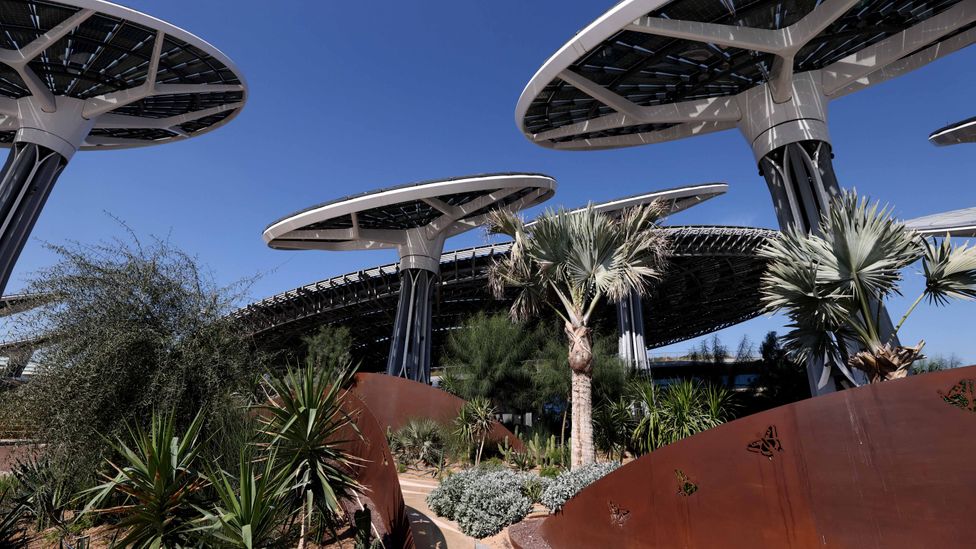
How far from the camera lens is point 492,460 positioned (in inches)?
560

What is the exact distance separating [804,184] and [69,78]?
1208 inches

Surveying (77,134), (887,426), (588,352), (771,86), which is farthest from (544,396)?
(77,134)

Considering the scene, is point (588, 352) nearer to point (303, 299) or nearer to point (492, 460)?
point (492, 460)

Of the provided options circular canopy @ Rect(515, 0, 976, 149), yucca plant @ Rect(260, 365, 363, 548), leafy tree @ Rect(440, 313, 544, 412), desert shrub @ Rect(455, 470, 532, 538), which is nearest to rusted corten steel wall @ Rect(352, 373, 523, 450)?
leafy tree @ Rect(440, 313, 544, 412)

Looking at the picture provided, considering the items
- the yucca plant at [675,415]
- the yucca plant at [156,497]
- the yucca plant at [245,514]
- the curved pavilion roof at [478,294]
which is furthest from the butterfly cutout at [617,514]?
the curved pavilion roof at [478,294]

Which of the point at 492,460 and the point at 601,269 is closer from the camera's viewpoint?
the point at 601,269

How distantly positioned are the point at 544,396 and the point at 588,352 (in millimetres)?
11859

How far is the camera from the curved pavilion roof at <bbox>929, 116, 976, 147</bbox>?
29.3 metres

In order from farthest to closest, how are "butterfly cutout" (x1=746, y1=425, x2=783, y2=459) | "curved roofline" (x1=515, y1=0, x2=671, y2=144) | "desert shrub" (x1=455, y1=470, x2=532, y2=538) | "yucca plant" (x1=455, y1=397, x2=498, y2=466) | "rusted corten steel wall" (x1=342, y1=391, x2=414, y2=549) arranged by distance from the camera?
"yucca plant" (x1=455, y1=397, x2=498, y2=466) < "curved roofline" (x1=515, y1=0, x2=671, y2=144) < "desert shrub" (x1=455, y1=470, x2=532, y2=538) < "rusted corten steel wall" (x1=342, y1=391, x2=414, y2=549) < "butterfly cutout" (x1=746, y1=425, x2=783, y2=459)

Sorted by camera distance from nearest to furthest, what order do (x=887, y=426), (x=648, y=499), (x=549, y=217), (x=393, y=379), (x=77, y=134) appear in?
(x=887, y=426) < (x=648, y=499) < (x=549, y=217) < (x=393, y=379) < (x=77, y=134)

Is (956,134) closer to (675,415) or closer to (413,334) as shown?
(675,415)

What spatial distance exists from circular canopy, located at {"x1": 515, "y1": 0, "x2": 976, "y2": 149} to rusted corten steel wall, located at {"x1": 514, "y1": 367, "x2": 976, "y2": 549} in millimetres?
10639

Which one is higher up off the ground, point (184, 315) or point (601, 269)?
point (601, 269)

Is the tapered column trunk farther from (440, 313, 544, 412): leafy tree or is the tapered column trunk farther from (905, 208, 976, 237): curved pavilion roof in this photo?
(905, 208, 976, 237): curved pavilion roof
